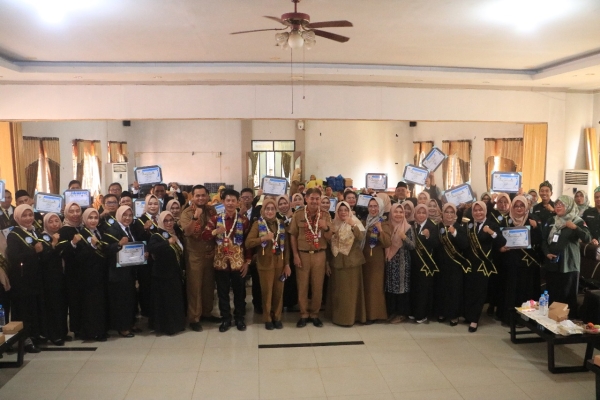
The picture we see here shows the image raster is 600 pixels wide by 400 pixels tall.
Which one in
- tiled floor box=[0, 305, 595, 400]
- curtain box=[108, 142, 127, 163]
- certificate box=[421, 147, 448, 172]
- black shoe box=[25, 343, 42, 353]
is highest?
curtain box=[108, 142, 127, 163]

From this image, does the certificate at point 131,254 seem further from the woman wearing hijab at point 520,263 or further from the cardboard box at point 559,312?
the cardboard box at point 559,312

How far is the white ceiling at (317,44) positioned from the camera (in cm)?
411

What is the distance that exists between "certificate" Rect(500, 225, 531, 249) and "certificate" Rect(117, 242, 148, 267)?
3639 millimetres

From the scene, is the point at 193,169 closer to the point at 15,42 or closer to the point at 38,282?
the point at 15,42

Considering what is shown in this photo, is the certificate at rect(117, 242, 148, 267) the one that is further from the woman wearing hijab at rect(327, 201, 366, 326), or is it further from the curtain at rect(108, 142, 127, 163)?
the curtain at rect(108, 142, 127, 163)

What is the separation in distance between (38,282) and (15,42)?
2.88 metres

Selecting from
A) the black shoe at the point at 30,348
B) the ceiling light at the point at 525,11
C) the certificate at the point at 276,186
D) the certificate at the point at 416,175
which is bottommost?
the black shoe at the point at 30,348

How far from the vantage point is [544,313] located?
4145 mm

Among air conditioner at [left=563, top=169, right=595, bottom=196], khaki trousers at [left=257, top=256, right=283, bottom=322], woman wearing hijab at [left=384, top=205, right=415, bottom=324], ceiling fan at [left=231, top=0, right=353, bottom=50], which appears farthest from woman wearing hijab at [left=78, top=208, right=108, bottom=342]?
air conditioner at [left=563, top=169, right=595, bottom=196]

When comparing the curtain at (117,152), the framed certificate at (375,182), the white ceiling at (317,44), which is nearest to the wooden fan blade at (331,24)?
the white ceiling at (317,44)

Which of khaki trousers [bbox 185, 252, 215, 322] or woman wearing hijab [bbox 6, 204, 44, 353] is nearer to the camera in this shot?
woman wearing hijab [bbox 6, 204, 44, 353]

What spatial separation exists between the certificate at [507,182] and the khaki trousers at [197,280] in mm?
3554

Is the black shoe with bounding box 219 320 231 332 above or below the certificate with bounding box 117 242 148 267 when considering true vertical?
below

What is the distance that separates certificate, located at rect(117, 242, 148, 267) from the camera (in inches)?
172
